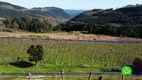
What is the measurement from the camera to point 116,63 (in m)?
33.5

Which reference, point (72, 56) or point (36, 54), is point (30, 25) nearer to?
point (72, 56)

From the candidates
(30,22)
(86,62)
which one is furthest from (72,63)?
(30,22)

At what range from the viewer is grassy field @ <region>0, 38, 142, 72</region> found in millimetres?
30031

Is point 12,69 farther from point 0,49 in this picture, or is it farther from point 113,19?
point 113,19

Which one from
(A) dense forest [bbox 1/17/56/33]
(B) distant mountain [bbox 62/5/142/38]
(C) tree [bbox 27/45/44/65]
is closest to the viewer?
(C) tree [bbox 27/45/44/65]

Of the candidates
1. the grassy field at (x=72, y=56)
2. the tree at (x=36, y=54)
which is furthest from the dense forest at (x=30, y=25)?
the tree at (x=36, y=54)

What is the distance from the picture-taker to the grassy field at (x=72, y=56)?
30031mm

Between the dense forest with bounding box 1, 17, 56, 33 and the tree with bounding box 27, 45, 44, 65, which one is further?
the dense forest with bounding box 1, 17, 56, 33

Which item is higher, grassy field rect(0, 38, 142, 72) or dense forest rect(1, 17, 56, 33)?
dense forest rect(1, 17, 56, 33)

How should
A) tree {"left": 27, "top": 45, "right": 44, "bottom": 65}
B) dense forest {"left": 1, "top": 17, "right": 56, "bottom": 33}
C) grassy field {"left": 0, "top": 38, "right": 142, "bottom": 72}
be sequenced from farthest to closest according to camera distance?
dense forest {"left": 1, "top": 17, "right": 56, "bottom": 33}
tree {"left": 27, "top": 45, "right": 44, "bottom": 65}
grassy field {"left": 0, "top": 38, "right": 142, "bottom": 72}

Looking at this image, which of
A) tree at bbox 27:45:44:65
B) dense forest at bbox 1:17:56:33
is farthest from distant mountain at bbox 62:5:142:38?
tree at bbox 27:45:44:65

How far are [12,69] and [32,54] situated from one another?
9.83 ft

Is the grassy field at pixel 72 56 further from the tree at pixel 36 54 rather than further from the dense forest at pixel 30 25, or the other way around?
the dense forest at pixel 30 25

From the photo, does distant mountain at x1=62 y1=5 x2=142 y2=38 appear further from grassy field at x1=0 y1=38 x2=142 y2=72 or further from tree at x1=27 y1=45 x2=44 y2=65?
tree at x1=27 y1=45 x2=44 y2=65
